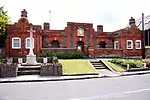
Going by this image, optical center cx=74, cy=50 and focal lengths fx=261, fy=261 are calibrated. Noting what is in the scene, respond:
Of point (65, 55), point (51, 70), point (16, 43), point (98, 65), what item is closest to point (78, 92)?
point (51, 70)

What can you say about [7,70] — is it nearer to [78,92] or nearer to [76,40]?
[78,92]

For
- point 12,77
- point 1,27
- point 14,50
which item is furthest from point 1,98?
point 14,50

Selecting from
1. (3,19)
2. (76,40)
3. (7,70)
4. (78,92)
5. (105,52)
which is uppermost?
(3,19)

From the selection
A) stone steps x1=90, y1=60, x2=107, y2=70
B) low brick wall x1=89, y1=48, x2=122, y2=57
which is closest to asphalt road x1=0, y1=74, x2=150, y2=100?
stone steps x1=90, y1=60, x2=107, y2=70

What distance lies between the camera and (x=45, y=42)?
42844mm

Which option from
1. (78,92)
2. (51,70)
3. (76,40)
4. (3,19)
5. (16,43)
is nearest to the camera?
(78,92)

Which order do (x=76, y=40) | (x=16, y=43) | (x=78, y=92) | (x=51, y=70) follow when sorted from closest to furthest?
1. (x=78, y=92)
2. (x=51, y=70)
3. (x=16, y=43)
4. (x=76, y=40)

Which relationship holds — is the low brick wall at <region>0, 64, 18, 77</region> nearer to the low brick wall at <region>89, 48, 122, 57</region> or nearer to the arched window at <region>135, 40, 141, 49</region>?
the low brick wall at <region>89, 48, 122, 57</region>

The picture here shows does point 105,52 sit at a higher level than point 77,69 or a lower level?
higher

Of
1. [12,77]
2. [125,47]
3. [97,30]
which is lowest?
[12,77]

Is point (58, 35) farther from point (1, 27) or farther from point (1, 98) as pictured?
point (1, 98)

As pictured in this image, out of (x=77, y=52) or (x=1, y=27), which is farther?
(x=77, y=52)

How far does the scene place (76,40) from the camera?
144ft

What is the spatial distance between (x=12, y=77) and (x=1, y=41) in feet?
62.5
